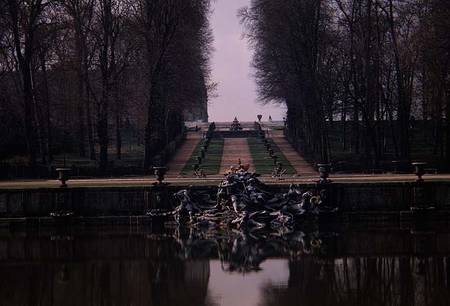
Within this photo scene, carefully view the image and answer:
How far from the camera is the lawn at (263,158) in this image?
154 ft

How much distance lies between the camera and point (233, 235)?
92.7 feet

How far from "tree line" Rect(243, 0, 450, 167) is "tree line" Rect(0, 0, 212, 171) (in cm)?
594

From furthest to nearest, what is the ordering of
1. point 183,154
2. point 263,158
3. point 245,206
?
point 183,154 → point 263,158 → point 245,206

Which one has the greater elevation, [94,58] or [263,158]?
[94,58]

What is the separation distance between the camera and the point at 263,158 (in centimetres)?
5512

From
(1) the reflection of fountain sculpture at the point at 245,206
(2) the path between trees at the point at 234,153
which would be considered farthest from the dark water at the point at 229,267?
(2) the path between trees at the point at 234,153

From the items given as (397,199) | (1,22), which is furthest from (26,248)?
(1,22)

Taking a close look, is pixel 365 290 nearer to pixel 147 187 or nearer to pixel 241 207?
pixel 241 207

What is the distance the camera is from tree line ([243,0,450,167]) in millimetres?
42625

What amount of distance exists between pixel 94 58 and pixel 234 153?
16.8 m

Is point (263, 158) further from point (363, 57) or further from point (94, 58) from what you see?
point (94, 58)

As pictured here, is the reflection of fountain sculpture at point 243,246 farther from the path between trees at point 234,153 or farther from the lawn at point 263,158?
the path between trees at point 234,153

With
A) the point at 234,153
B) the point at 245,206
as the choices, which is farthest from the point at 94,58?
the point at 245,206

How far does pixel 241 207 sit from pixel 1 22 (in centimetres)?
1946
